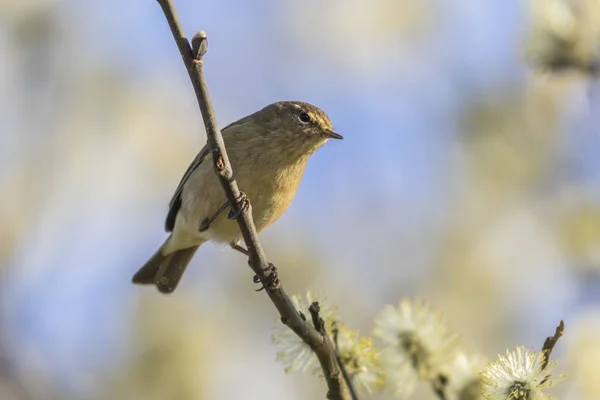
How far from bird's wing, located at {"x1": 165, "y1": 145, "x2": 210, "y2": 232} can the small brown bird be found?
0.01 m

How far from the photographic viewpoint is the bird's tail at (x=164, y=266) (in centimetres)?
598

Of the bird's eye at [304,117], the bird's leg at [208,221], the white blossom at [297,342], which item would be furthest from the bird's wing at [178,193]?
the white blossom at [297,342]

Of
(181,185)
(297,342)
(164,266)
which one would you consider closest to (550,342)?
(297,342)

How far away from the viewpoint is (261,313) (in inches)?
263

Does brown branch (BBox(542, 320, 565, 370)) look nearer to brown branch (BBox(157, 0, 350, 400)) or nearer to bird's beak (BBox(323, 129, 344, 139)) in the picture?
brown branch (BBox(157, 0, 350, 400))

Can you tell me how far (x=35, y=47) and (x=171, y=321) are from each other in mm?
2775

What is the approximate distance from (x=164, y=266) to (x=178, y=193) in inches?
30.8

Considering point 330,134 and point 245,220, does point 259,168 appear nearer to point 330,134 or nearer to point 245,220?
point 330,134

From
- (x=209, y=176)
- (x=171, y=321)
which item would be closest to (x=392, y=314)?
(x=209, y=176)

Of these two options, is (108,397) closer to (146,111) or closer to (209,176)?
(209,176)

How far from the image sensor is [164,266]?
599cm

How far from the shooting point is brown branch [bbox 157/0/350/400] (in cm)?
256

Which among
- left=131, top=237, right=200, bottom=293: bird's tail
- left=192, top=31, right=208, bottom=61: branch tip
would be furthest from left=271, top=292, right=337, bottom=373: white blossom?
left=131, top=237, right=200, bottom=293: bird's tail

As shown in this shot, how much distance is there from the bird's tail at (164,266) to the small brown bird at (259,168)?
567 mm
